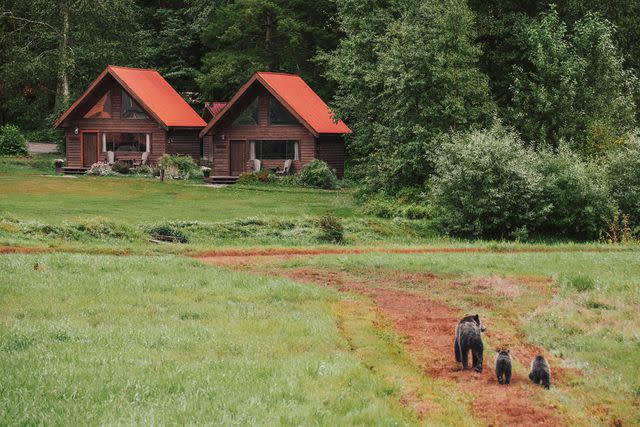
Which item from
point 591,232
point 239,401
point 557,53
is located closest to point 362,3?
point 557,53

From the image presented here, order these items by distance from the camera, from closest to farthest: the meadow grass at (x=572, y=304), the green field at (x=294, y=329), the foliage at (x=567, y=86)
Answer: the green field at (x=294, y=329)
the meadow grass at (x=572, y=304)
the foliage at (x=567, y=86)

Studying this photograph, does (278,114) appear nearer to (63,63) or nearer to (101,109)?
(101,109)

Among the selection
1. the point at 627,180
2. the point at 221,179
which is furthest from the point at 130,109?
the point at 627,180

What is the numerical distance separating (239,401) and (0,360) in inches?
156

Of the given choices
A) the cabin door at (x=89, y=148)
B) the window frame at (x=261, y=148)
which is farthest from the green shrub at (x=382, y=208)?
the cabin door at (x=89, y=148)

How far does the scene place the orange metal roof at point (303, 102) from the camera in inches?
2400

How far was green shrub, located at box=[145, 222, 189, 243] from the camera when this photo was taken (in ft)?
108

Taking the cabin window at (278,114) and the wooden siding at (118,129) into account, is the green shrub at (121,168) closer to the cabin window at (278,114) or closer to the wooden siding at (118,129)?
the wooden siding at (118,129)

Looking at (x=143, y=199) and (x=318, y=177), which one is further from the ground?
(x=318, y=177)

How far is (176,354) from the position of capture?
14852mm

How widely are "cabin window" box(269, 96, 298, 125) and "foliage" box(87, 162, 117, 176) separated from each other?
11.2 m

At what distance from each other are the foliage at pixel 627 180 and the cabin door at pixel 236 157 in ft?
94.7

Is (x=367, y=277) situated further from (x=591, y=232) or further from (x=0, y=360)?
(x=591, y=232)

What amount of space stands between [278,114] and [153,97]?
1023 cm
